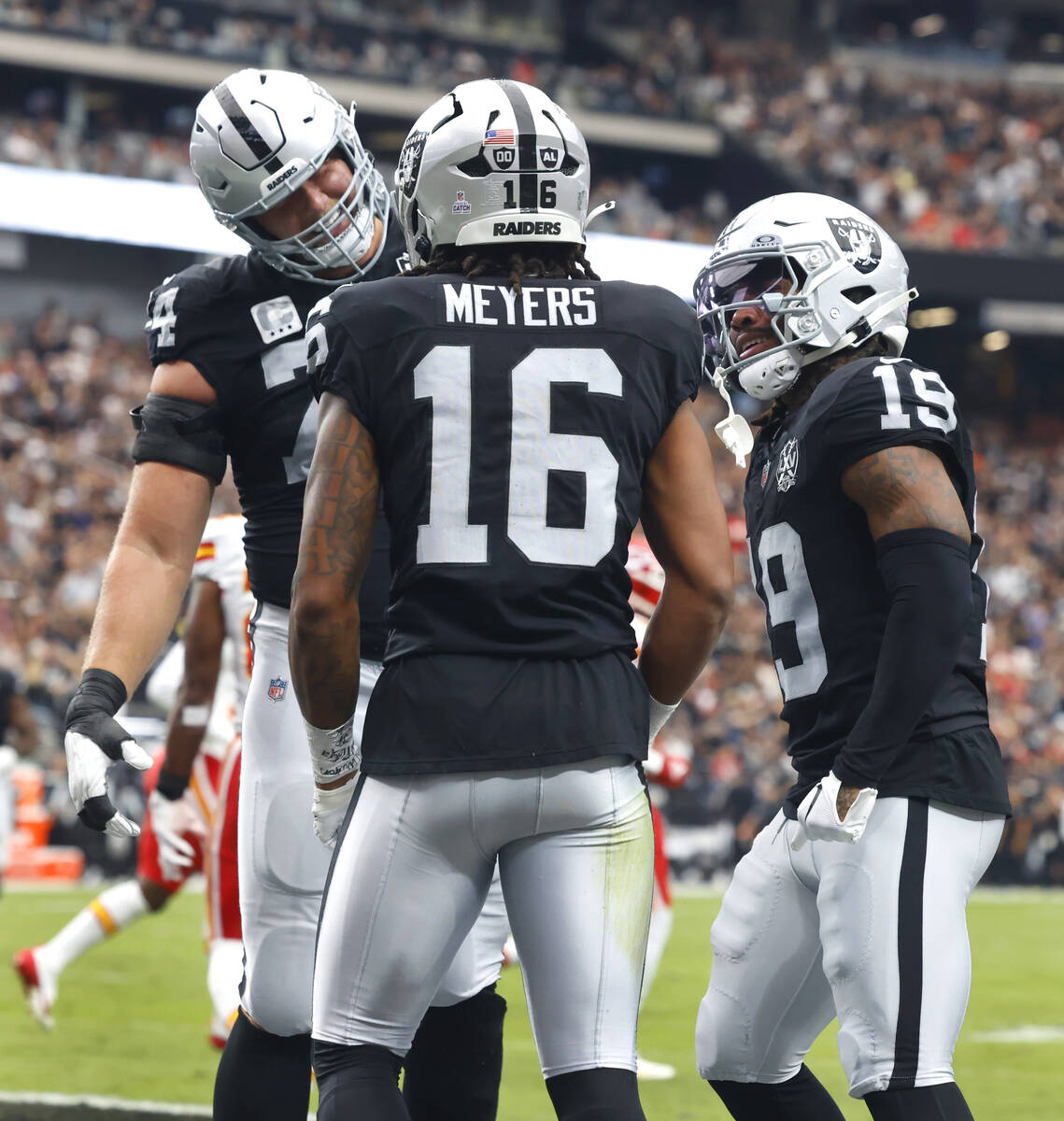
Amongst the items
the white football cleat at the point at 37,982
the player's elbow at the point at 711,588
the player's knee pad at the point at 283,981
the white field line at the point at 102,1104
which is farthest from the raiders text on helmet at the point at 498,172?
the white football cleat at the point at 37,982

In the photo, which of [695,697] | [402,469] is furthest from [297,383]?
[695,697]

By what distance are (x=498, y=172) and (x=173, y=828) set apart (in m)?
3.55

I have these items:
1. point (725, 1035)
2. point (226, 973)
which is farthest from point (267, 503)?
point (226, 973)

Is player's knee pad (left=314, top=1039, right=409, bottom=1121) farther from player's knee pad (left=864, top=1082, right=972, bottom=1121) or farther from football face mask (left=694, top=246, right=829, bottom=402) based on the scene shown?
football face mask (left=694, top=246, right=829, bottom=402)

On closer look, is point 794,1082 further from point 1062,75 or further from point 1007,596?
point 1062,75

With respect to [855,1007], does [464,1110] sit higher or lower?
lower

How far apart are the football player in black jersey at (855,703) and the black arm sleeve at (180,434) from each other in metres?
1.06

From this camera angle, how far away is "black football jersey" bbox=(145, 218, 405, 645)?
3387mm

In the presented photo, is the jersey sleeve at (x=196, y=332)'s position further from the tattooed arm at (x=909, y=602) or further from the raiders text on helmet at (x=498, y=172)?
the tattooed arm at (x=909, y=602)

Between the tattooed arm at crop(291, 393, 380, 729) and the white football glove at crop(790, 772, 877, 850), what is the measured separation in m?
0.90

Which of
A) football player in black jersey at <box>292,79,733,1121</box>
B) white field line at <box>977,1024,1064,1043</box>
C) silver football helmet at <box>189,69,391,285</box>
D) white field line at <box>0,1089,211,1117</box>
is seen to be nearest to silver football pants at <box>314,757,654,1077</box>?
football player in black jersey at <box>292,79,733,1121</box>

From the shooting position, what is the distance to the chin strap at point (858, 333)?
3459 mm

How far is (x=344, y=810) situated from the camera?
112 inches

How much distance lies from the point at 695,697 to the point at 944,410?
13965mm
